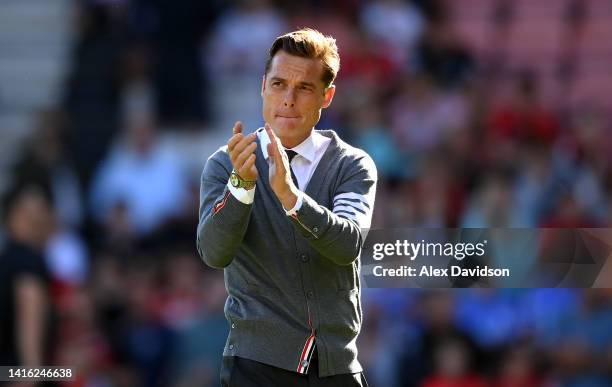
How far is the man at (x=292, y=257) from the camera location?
3689 mm

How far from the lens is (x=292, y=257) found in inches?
146

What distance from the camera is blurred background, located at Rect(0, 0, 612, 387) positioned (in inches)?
316

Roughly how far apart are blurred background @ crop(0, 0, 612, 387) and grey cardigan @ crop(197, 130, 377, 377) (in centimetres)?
278

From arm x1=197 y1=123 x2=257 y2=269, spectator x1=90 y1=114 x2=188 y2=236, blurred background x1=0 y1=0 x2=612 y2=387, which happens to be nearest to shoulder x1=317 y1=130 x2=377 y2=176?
arm x1=197 y1=123 x2=257 y2=269

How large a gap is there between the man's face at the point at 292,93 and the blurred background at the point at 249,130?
2.91m

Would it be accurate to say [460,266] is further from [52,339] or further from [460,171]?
[460,171]

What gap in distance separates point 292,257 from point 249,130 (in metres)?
5.53

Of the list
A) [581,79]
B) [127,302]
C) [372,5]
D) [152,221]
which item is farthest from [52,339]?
[581,79]

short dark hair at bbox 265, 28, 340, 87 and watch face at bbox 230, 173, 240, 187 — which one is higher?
short dark hair at bbox 265, 28, 340, 87

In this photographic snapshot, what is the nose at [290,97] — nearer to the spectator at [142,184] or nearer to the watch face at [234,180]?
the watch face at [234,180]

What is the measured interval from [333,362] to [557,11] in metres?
7.56

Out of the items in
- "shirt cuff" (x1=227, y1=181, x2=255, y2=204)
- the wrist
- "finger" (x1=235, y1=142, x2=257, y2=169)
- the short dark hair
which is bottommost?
"shirt cuff" (x1=227, y1=181, x2=255, y2=204)

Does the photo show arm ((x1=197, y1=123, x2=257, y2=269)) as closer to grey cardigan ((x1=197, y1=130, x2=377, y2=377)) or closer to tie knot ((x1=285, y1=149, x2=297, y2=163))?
grey cardigan ((x1=197, y1=130, x2=377, y2=377))

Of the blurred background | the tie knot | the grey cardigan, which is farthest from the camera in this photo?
the blurred background
